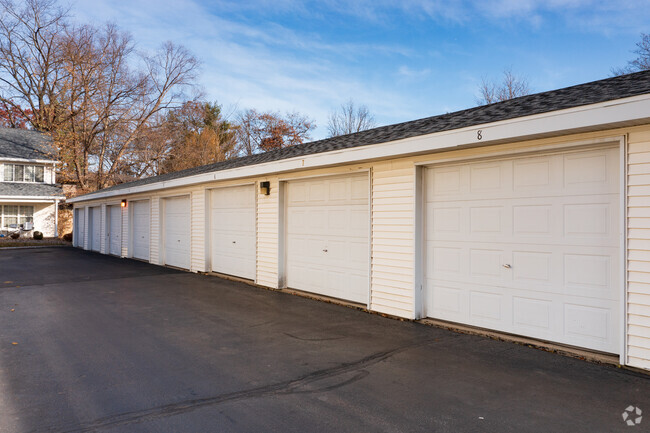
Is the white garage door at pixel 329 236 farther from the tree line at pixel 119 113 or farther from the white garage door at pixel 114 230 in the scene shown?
the tree line at pixel 119 113

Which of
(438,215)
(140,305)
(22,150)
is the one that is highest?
(22,150)

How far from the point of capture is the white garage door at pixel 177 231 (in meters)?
12.4

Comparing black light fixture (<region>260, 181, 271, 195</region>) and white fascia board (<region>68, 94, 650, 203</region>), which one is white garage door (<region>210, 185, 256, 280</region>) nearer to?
black light fixture (<region>260, 181, 271, 195</region>)

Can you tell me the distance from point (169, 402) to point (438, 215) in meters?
4.29

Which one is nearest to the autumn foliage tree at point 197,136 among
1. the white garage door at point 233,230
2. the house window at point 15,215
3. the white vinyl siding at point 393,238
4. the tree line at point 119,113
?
the tree line at point 119,113

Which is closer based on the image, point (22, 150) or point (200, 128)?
point (22, 150)

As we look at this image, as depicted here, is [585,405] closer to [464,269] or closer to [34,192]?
[464,269]

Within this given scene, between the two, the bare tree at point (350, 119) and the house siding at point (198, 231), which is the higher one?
the bare tree at point (350, 119)

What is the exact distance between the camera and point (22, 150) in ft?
85.0

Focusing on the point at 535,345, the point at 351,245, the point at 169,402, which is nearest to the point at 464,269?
the point at 535,345

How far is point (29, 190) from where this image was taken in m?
24.4

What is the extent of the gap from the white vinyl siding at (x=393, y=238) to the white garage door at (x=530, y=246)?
0.28 m

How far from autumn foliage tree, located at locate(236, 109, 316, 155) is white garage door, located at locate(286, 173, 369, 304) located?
23.0 m

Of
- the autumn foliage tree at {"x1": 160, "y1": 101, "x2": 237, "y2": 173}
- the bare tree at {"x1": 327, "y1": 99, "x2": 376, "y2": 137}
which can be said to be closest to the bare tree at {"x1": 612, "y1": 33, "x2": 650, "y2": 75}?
the bare tree at {"x1": 327, "y1": 99, "x2": 376, "y2": 137}
